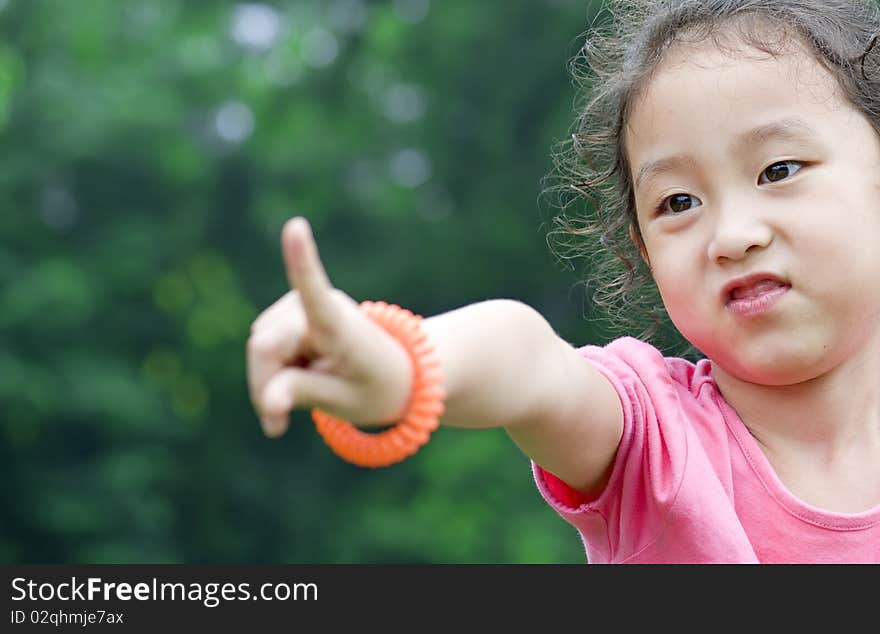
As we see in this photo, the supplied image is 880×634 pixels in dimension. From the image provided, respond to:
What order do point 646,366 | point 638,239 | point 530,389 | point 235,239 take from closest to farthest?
point 530,389 → point 646,366 → point 638,239 → point 235,239

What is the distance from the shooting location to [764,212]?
1.52 meters

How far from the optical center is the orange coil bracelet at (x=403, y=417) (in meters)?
1.14

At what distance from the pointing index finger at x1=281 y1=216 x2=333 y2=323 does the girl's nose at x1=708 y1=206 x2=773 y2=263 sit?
595mm

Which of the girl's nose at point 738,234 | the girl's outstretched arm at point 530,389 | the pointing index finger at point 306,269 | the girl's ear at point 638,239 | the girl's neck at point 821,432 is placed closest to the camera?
the pointing index finger at point 306,269

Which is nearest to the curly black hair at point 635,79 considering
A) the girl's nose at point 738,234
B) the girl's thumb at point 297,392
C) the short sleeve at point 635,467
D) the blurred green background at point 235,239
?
the girl's nose at point 738,234

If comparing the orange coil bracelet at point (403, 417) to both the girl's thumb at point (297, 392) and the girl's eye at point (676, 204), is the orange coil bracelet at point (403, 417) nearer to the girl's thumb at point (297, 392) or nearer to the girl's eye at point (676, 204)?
the girl's thumb at point (297, 392)

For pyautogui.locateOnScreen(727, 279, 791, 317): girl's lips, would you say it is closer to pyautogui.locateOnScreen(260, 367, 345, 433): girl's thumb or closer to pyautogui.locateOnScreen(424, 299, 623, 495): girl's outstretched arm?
pyautogui.locateOnScreen(424, 299, 623, 495): girl's outstretched arm

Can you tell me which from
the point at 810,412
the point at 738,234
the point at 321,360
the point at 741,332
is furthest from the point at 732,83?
the point at 321,360

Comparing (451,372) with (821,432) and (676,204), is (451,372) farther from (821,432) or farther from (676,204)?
(821,432)

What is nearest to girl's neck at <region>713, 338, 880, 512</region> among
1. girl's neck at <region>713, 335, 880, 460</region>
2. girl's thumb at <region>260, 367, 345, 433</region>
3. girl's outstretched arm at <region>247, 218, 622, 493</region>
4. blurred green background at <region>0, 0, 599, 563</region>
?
girl's neck at <region>713, 335, 880, 460</region>

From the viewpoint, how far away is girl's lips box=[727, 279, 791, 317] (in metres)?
1.52

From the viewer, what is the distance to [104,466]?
10.6 meters

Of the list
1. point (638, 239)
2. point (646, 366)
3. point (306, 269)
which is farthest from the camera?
point (638, 239)

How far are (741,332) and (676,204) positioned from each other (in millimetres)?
172
